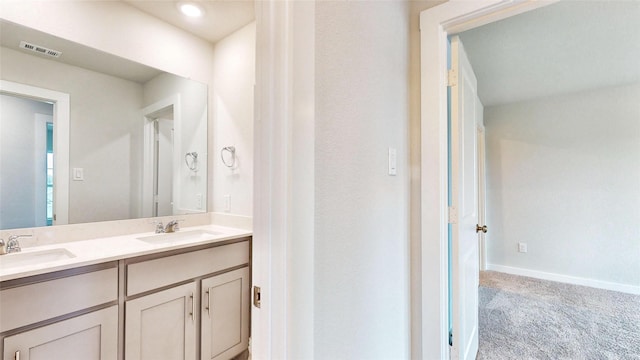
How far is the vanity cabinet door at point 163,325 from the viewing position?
1323mm

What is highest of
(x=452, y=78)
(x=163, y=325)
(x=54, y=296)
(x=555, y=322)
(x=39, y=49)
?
(x=39, y=49)

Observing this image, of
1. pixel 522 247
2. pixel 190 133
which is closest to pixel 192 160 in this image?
pixel 190 133

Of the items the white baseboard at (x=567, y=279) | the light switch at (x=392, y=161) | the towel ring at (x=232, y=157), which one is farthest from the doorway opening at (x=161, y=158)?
the white baseboard at (x=567, y=279)

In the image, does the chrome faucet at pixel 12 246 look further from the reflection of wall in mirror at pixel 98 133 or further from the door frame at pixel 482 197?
the door frame at pixel 482 197

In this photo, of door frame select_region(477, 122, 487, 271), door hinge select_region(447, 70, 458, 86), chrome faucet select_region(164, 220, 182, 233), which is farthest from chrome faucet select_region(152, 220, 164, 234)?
door frame select_region(477, 122, 487, 271)

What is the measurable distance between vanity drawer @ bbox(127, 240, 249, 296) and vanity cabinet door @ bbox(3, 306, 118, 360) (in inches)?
5.8

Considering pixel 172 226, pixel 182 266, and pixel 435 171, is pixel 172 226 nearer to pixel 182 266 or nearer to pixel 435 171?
pixel 182 266

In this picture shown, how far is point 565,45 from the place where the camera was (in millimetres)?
2242

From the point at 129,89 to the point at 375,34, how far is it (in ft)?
5.53

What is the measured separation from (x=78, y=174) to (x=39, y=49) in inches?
27.4

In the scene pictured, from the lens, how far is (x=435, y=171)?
134 centimetres

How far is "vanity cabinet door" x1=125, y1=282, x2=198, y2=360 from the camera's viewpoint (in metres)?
1.32

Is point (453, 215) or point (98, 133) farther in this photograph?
point (98, 133)

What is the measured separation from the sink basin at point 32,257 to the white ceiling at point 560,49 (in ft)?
9.69
